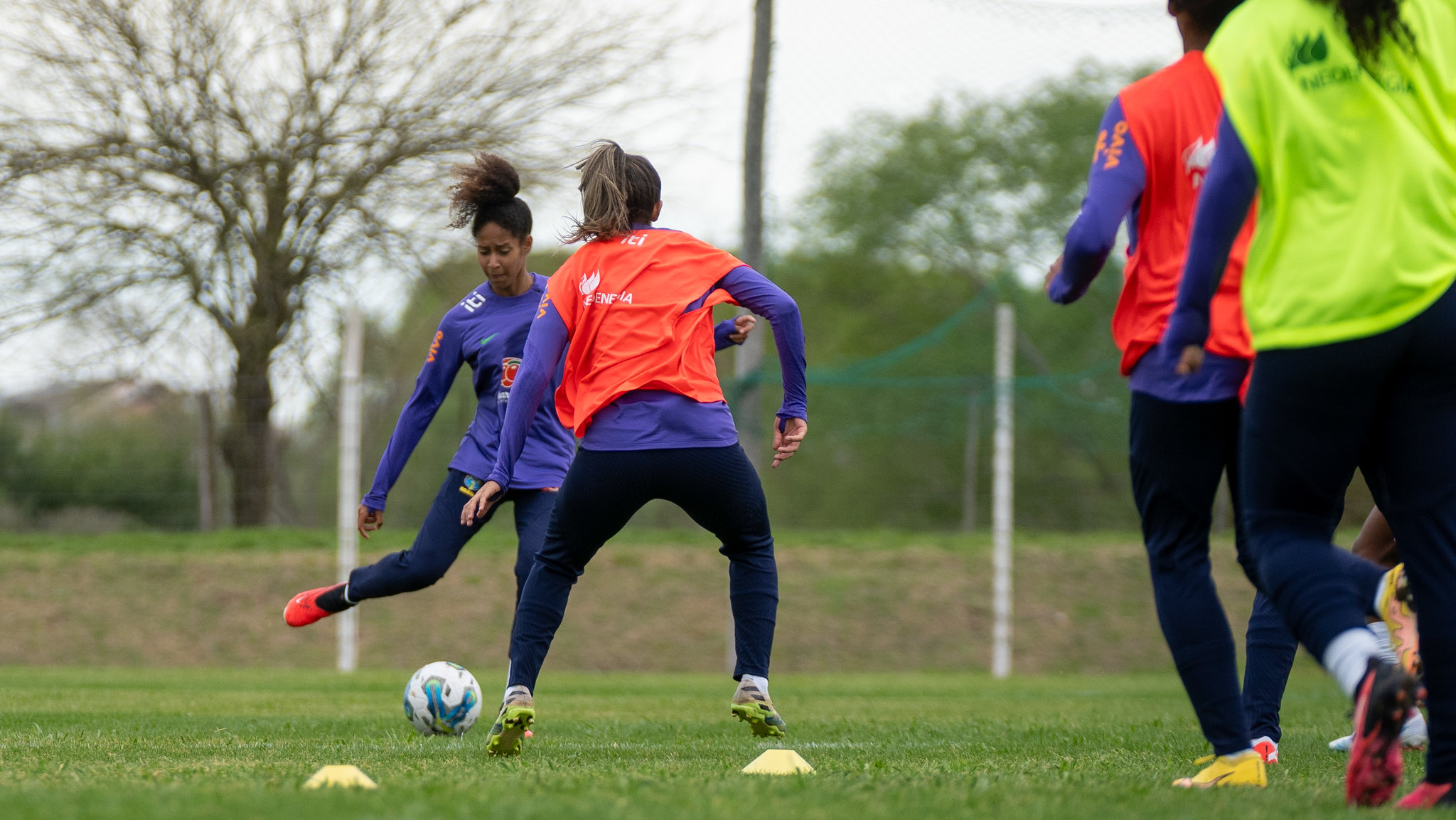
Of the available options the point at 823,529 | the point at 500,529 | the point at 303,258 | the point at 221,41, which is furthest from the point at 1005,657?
the point at 221,41

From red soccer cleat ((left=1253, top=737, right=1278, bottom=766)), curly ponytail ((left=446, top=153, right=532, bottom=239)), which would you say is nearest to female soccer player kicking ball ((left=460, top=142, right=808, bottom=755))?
curly ponytail ((left=446, top=153, right=532, bottom=239))

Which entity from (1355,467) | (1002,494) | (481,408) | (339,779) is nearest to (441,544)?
(481,408)

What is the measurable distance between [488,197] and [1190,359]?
12.0ft

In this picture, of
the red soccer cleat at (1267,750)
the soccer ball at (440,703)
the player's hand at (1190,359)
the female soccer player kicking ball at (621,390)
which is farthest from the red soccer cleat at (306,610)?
the player's hand at (1190,359)

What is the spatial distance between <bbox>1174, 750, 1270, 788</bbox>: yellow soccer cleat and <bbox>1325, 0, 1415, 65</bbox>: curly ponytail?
5.45ft

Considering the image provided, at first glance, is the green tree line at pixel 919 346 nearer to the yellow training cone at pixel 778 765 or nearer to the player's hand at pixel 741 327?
the player's hand at pixel 741 327

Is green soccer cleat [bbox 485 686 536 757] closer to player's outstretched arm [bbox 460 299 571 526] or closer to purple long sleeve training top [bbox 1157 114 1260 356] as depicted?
player's outstretched arm [bbox 460 299 571 526]

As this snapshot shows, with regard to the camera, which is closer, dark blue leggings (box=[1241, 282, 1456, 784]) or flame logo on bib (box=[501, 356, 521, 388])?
dark blue leggings (box=[1241, 282, 1456, 784])

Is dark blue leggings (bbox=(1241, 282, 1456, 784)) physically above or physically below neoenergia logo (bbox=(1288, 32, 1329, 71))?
below

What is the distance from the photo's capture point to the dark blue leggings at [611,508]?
461 cm

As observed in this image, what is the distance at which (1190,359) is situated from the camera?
10.1 feet

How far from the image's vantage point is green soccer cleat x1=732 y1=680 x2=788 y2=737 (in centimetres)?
529

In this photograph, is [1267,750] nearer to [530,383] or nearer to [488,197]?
[530,383]

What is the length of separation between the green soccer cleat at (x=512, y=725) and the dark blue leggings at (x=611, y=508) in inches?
3.5
